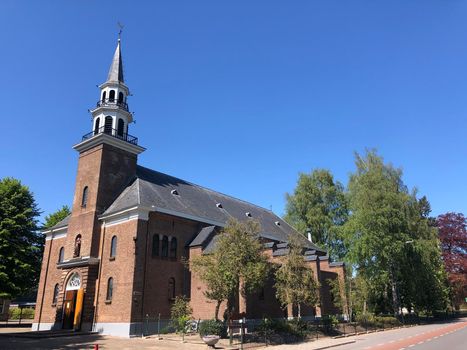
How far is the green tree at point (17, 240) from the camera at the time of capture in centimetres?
4231

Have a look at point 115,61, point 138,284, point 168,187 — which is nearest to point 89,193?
point 168,187

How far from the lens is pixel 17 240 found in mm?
44688

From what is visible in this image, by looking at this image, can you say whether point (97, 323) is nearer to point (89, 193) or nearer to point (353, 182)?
point (89, 193)

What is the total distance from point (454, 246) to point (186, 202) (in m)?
49.7

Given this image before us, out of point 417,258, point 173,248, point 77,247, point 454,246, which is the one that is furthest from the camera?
point 454,246

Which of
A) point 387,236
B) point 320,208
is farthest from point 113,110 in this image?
point 320,208

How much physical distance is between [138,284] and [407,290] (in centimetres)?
3355

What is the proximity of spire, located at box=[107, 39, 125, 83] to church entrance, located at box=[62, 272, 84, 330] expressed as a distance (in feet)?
62.1

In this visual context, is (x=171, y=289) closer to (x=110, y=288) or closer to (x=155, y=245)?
(x=155, y=245)

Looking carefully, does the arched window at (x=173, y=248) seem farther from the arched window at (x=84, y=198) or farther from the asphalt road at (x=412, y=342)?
the asphalt road at (x=412, y=342)

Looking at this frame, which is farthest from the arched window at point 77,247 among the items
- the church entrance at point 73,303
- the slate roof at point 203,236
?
the slate roof at point 203,236

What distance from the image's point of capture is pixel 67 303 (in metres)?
31.1

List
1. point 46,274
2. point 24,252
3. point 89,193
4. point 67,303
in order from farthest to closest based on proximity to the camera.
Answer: point 24,252 < point 46,274 < point 89,193 < point 67,303

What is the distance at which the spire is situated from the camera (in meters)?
37.5
